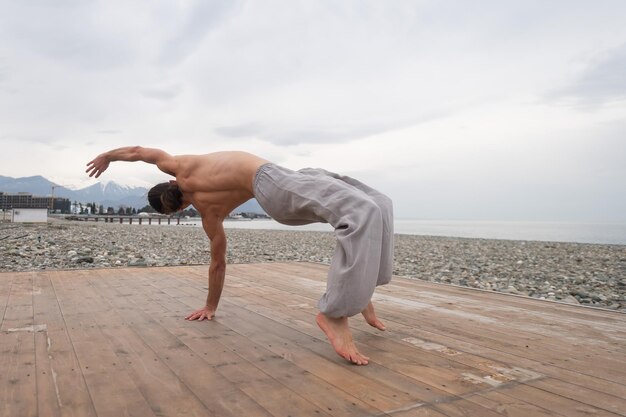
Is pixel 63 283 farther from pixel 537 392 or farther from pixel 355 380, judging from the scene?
pixel 537 392

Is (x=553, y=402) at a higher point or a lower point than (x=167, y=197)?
lower

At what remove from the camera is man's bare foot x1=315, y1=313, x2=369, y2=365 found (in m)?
2.22

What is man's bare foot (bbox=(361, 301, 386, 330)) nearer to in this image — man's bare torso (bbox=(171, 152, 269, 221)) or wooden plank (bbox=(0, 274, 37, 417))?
man's bare torso (bbox=(171, 152, 269, 221))

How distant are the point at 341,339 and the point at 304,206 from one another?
2.38ft

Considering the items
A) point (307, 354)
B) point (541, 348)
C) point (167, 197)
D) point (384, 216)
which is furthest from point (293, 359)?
point (167, 197)

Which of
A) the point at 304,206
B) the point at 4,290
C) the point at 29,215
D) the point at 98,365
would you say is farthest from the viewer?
the point at 29,215

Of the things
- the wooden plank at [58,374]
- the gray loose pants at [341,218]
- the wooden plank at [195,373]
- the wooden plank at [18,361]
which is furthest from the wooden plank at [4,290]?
the gray loose pants at [341,218]

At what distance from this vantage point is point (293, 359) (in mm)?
2295

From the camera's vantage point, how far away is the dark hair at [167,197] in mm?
3162

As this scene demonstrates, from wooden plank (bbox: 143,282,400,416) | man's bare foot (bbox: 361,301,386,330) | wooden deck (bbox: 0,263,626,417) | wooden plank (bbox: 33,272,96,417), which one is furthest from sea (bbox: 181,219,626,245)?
wooden plank (bbox: 33,272,96,417)

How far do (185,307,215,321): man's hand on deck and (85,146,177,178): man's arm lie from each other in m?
1.01

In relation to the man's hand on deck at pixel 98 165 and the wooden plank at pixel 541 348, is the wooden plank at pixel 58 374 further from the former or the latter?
the wooden plank at pixel 541 348

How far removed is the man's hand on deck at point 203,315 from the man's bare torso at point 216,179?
678 millimetres

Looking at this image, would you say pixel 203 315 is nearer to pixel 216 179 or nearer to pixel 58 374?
pixel 216 179
